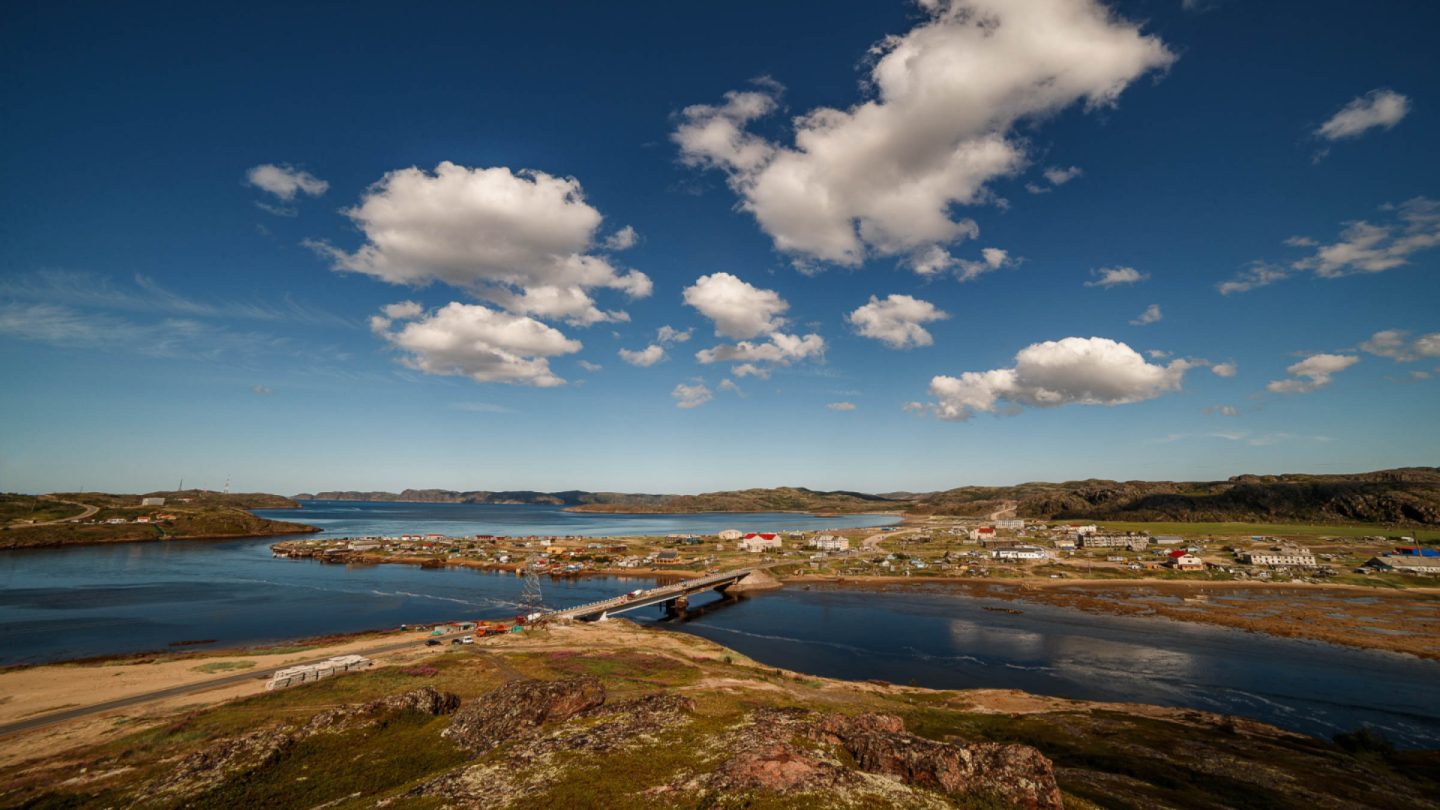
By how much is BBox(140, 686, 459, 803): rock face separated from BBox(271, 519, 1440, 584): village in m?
99.3

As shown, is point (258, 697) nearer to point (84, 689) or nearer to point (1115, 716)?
point (84, 689)

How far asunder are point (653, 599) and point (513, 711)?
71495mm

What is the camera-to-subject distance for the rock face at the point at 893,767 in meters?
18.6

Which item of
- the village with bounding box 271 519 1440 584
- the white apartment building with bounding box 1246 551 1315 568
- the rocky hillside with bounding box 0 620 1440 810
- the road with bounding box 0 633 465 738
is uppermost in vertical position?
the rocky hillside with bounding box 0 620 1440 810

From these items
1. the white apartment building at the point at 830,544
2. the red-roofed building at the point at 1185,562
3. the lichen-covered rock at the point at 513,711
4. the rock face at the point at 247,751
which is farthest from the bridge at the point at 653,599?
the red-roofed building at the point at 1185,562

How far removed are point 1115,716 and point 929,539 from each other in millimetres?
157520

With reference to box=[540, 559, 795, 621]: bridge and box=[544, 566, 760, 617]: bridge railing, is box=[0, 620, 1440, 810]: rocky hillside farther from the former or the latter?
box=[544, 566, 760, 617]: bridge railing

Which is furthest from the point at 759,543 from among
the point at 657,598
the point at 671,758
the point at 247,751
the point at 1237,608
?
the point at 247,751

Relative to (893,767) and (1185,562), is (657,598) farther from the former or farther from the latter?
(1185,562)

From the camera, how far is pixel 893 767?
20688mm

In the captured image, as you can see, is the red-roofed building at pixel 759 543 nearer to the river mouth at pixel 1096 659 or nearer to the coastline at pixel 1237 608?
the coastline at pixel 1237 608

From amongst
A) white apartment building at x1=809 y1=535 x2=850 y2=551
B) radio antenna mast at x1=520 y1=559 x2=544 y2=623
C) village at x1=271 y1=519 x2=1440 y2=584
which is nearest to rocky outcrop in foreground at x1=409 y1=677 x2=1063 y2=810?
radio antenna mast at x1=520 y1=559 x2=544 y2=623

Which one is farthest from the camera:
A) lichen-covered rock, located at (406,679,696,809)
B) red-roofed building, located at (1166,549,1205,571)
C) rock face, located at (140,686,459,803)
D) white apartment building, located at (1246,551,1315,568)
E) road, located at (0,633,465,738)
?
red-roofed building, located at (1166,549,1205,571)

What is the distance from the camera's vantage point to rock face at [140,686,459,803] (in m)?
22.0
